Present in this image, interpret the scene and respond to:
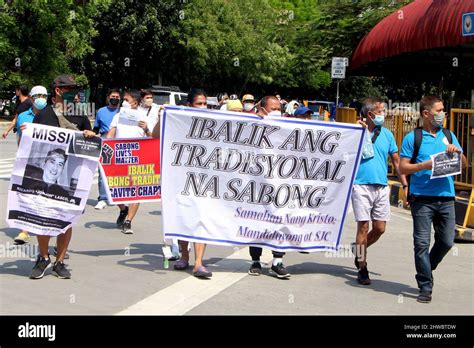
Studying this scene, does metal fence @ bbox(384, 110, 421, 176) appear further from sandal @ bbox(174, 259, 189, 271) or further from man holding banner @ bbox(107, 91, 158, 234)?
sandal @ bbox(174, 259, 189, 271)

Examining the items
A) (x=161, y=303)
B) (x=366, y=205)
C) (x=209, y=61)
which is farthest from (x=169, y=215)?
(x=209, y=61)

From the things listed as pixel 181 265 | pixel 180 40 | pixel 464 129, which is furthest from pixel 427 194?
pixel 180 40

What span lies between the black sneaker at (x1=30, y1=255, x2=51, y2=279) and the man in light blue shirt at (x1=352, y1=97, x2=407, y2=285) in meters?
3.13

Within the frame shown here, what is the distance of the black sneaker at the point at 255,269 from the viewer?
815 centimetres

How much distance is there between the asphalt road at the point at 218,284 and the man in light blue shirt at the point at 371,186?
1.45ft

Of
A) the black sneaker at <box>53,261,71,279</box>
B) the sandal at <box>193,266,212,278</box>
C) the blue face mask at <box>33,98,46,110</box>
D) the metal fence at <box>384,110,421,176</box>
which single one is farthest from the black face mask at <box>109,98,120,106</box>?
the metal fence at <box>384,110,421,176</box>

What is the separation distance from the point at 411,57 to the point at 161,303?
1690cm

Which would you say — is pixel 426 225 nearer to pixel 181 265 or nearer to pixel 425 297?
pixel 425 297

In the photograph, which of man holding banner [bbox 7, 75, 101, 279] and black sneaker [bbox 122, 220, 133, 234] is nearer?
man holding banner [bbox 7, 75, 101, 279]

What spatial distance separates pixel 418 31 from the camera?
1755cm

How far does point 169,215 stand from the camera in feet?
25.8

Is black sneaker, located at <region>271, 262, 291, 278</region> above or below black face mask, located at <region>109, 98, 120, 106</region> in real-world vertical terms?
below

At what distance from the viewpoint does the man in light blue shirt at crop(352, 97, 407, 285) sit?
311 inches

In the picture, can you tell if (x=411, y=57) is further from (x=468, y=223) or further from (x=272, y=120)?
(x=272, y=120)
